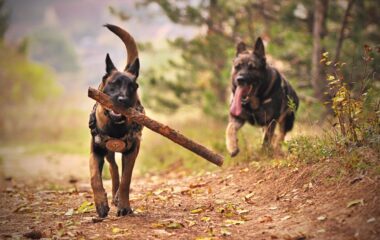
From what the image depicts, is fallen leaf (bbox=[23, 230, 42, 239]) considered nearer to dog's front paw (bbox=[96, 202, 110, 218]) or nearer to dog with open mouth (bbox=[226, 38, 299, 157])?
dog's front paw (bbox=[96, 202, 110, 218])

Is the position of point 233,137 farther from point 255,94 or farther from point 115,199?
point 115,199

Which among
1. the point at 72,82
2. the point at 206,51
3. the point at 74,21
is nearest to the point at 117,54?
the point at 72,82

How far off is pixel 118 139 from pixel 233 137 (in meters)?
2.84

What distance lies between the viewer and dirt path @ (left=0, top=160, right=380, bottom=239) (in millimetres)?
4813

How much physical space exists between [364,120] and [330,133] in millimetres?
435

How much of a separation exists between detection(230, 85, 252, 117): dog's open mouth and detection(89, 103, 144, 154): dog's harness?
2.67 metres

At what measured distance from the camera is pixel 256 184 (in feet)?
23.3

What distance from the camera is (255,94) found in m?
8.70

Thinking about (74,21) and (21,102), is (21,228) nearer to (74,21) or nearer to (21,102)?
(21,102)

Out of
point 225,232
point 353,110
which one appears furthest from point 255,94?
point 225,232

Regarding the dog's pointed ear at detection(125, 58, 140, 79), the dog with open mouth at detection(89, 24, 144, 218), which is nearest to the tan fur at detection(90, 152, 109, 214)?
the dog with open mouth at detection(89, 24, 144, 218)

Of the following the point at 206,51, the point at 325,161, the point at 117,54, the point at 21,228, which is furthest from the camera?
the point at 117,54

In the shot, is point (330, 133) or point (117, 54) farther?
point (117, 54)

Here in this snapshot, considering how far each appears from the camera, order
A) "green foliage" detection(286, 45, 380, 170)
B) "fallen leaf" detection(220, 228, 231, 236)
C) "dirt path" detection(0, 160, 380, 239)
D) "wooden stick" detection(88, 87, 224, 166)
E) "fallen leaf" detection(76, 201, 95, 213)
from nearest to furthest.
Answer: "dirt path" detection(0, 160, 380, 239), "fallen leaf" detection(220, 228, 231, 236), "green foliage" detection(286, 45, 380, 170), "wooden stick" detection(88, 87, 224, 166), "fallen leaf" detection(76, 201, 95, 213)
